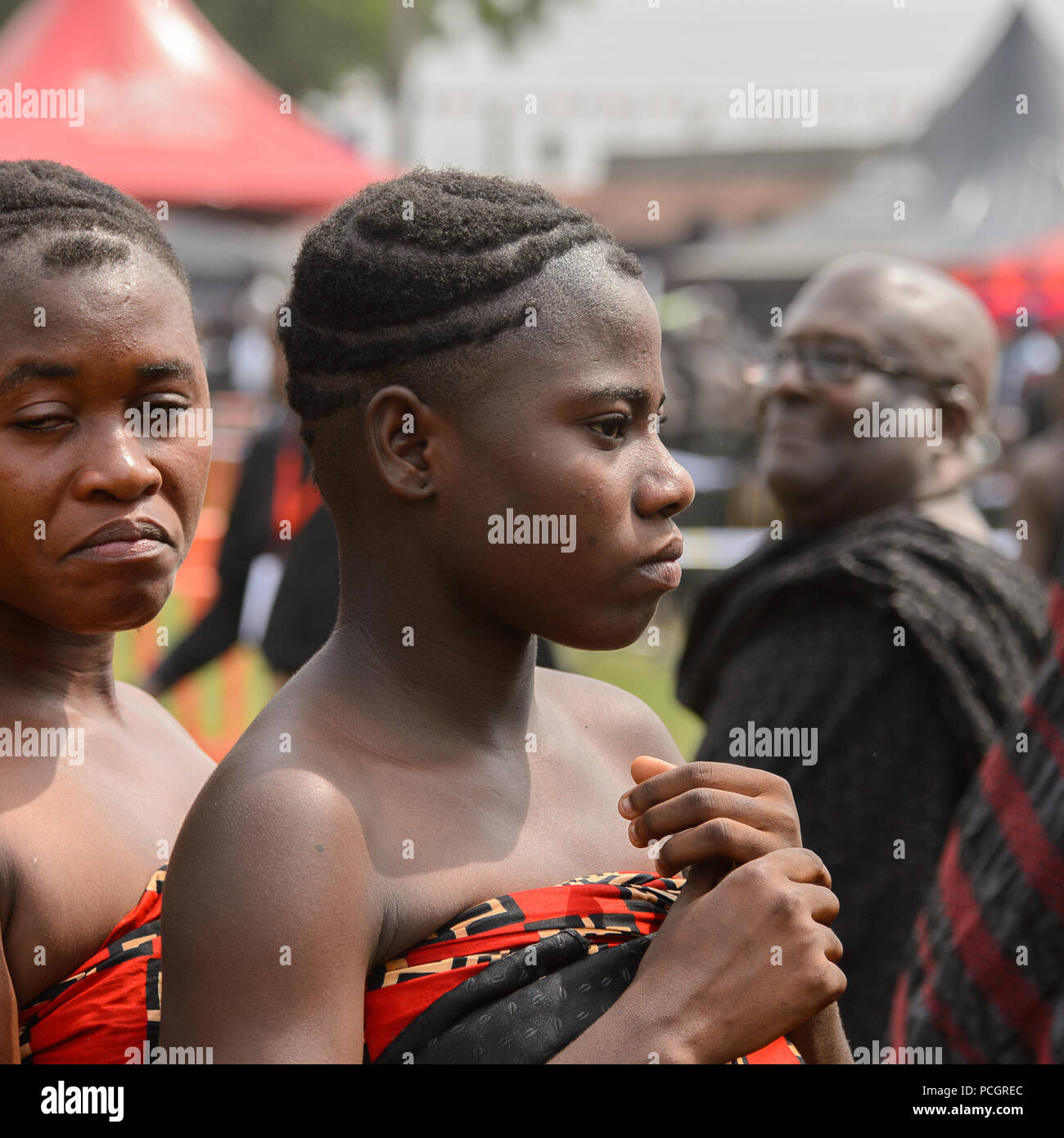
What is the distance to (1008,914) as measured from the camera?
2.42 metres

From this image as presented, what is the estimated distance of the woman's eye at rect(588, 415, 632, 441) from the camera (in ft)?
5.44

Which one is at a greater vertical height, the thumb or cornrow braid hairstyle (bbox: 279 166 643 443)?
cornrow braid hairstyle (bbox: 279 166 643 443)

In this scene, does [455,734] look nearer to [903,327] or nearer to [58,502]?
[58,502]

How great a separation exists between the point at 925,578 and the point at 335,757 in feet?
7.78

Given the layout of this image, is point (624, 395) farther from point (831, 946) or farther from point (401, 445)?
point (831, 946)

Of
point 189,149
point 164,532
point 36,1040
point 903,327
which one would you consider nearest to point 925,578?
point 903,327

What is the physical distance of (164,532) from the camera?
70.0 inches

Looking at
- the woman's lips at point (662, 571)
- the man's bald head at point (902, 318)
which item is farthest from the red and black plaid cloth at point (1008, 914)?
the man's bald head at point (902, 318)

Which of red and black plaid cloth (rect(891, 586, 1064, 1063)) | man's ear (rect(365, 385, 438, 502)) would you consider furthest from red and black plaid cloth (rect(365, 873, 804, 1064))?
red and black plaid cloth (rect(891, 586, 1064, 1063))

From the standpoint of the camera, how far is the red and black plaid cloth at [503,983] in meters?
1.51

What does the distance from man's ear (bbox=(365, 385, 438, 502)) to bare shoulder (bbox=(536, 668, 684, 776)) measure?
0.41 metres

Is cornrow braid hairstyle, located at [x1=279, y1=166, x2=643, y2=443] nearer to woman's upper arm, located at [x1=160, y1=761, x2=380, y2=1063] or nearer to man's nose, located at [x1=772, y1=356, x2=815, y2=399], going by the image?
woman's upper arm, located at [x1=160, y1=761, x2=380, y2=1063]

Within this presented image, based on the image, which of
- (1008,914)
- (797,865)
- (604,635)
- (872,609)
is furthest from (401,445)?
(872,609)

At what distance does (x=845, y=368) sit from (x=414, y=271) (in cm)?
254
